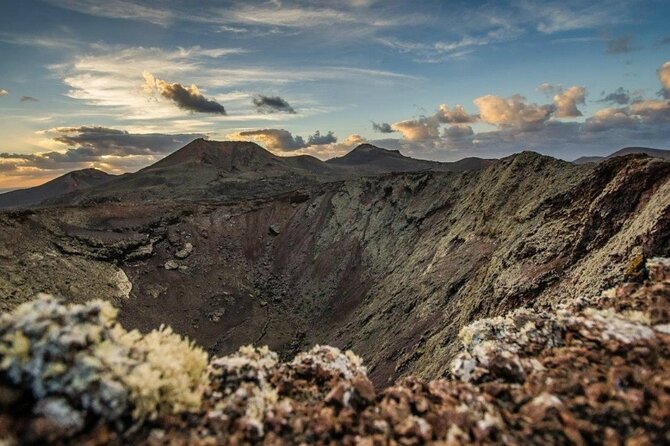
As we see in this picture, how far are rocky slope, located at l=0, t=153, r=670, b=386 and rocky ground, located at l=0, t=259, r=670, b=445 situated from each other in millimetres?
6833

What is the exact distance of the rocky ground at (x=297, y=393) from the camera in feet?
13.9

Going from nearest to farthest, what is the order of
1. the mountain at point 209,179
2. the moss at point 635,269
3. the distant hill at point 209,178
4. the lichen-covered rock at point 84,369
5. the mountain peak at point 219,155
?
1. the lichen-covered rock at point 84,369
2. the moss at point 635,269
3. the mountain at point 209,179
4. the distant hill at point 209,178
5. the mountain peak at point 219,155

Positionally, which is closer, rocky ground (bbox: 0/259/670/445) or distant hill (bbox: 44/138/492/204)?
rocky ground (bbox: 0/259/670/445)

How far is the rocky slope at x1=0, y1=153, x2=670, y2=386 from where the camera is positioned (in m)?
17.5

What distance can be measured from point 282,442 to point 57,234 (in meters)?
41.6

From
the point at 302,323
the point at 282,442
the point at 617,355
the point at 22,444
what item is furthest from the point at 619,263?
the point at 302,323

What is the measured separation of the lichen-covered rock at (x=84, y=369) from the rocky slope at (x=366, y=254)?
11.5 metres

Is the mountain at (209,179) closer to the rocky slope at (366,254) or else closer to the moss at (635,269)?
the rocky slope at (366,254)

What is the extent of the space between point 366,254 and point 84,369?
38.2 metres

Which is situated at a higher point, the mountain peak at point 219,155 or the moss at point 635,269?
the mountain peak at point 219,155

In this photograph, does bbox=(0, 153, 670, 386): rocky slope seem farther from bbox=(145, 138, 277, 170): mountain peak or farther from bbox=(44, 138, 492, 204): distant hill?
bbox=(145, 138, 277, 170): mountain peak

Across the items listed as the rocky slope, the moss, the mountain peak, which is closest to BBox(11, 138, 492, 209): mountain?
the mountain peak

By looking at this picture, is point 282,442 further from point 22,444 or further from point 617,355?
point 617,355

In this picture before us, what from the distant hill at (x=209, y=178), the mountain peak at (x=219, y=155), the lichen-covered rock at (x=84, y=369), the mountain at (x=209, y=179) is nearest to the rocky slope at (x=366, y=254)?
the lichen-covered rock at (x=84, y=369)
